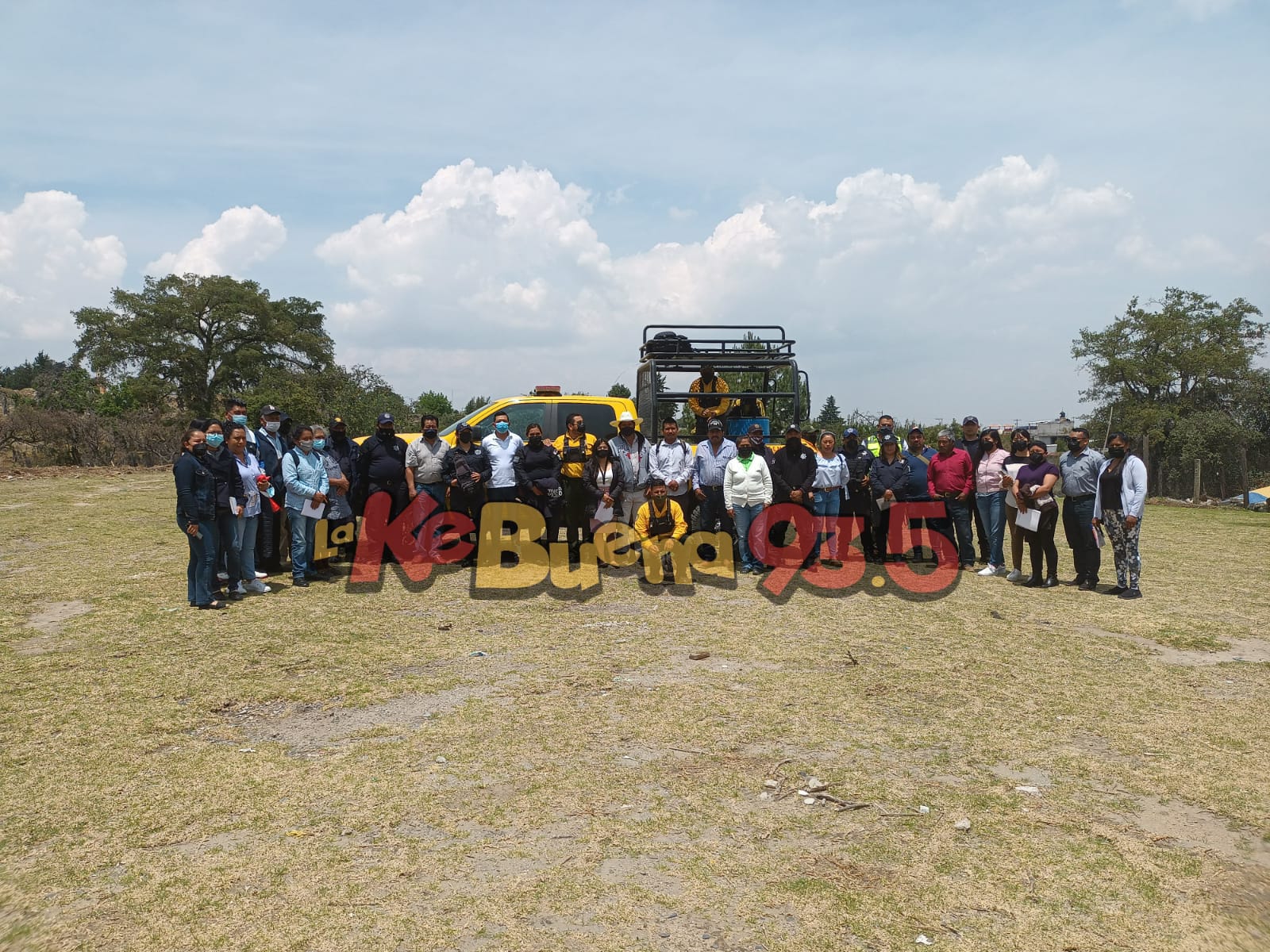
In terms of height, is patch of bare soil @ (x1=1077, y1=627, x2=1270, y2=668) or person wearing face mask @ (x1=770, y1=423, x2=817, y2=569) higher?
person wearing face mask @ (x1=770, y1=423, x2=817, y2=569)

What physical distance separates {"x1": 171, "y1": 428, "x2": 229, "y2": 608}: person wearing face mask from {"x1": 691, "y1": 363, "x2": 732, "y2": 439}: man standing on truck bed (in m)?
6.35

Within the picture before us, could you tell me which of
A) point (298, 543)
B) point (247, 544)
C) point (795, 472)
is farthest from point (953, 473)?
point (247, 544)

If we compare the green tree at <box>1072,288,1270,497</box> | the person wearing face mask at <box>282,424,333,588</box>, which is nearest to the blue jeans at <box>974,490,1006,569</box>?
the person wearing face mask at <box>282,424,333,588</box>

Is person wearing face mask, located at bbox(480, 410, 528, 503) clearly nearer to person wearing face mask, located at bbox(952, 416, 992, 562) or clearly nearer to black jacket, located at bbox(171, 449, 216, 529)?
black jacket, located at bbox(171, 449, 216, 529)

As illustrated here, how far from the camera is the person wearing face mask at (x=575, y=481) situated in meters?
10.7

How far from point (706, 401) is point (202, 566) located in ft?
22.1

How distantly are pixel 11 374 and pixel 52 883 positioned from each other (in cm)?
14762

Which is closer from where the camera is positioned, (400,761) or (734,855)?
(734,855)

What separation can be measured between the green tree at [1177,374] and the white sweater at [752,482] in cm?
2925

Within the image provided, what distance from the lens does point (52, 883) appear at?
135 inches

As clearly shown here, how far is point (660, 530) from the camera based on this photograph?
9.96 m

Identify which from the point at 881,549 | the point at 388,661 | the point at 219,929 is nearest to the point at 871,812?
the point at 219,929

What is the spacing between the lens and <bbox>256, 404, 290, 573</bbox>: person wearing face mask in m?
9.46

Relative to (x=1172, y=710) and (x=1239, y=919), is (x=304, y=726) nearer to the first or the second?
(x=1239, y=919)
